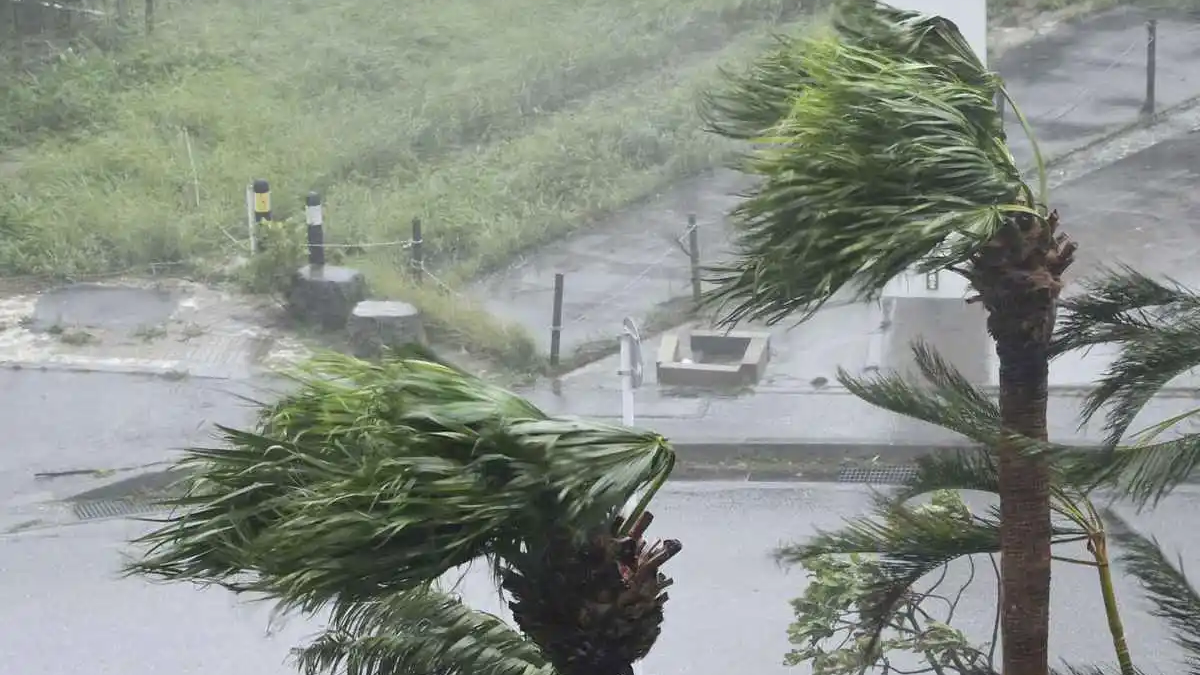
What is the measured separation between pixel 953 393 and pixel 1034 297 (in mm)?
579

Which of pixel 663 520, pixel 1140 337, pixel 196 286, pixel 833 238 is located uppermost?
pixel 833 238

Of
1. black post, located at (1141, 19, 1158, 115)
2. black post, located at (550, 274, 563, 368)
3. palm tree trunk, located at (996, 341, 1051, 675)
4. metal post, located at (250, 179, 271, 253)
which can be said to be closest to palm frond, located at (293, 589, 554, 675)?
palm tree trunk, located at (996, 341, 1051, 675)

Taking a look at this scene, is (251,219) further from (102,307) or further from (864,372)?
(864,372)

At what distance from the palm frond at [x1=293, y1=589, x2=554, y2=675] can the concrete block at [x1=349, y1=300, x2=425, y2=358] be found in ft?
22.2

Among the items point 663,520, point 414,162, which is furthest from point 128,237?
point 663,520

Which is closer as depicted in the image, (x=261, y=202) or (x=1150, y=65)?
(x=261, y=202)

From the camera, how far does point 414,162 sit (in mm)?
14391

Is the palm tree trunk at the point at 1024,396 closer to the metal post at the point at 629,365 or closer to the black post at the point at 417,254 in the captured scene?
the metal post at the point at 629,365

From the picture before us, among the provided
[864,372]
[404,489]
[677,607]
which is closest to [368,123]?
[864,372]

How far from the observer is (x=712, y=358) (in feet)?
34.4

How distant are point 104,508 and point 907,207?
6731mm

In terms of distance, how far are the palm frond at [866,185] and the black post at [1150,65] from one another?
12.2 m

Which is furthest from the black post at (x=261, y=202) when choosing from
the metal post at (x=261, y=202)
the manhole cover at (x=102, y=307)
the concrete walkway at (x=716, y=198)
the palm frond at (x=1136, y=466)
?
the palm frond at (x=1136, y=466)

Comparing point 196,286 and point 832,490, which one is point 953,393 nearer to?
point 832,490
